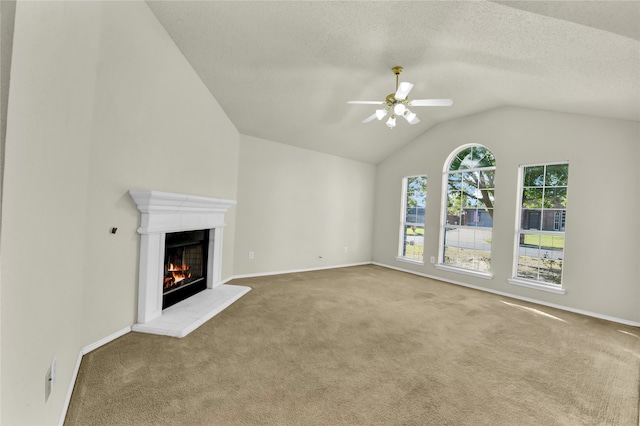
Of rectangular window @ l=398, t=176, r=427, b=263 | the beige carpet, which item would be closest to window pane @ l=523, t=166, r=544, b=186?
rectangular window @ l=398, t=176, r=427, b=263

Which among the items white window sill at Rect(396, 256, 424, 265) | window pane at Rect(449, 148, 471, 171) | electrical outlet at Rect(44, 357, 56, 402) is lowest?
white window sill at Rect(396, 256, 424, 265)

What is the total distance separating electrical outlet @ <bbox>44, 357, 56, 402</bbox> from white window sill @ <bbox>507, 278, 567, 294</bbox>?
5199mm

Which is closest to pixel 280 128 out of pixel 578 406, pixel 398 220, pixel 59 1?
pixel 398 220

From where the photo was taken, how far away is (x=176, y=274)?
334cm

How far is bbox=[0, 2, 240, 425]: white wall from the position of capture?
887 millimetres

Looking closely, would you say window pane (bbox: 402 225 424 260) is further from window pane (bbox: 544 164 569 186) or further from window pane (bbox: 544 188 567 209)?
window pane (bbox: 544 164 569 186)

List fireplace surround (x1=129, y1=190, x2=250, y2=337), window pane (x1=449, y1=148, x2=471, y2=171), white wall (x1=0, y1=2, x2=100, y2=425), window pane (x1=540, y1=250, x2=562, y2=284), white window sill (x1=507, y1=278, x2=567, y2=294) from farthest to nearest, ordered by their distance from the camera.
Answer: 1. window pane (x1=449, y1=148, x2=471, y2=171)
2. window pane (x1=540, y1=250, x2=562, y2=284)
3. white window sill (x1=507, y1=278, x2=567, y2=294)
4. fireplace surround (x1=129, y1=190, x2=250, y2=337)
5. white wall (x1=0, y1=2, x2=100, y2=425)

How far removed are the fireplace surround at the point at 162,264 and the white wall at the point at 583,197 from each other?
431cm

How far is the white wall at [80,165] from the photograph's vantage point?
0.89 m

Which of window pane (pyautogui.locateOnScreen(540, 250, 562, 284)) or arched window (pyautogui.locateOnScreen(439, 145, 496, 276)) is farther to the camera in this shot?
arched window (pyautogui.locateOnScreen(439, 145, 496, 276))

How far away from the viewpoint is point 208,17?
8.51 feet

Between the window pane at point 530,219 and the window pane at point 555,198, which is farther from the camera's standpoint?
the window pane at point 530,219

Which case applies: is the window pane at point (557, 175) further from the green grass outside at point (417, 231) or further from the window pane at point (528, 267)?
the green grass outside at point (417, 231)

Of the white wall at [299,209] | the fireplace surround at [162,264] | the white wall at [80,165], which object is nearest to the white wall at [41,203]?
the white wall at [80,165]
